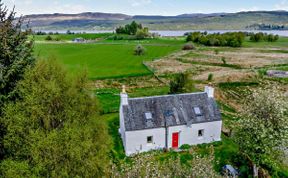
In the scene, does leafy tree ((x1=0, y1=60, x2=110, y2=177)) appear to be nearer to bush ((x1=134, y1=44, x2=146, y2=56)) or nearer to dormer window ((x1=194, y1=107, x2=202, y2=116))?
dormer window ((x1=194, y1=107, x2=202, y2=116))

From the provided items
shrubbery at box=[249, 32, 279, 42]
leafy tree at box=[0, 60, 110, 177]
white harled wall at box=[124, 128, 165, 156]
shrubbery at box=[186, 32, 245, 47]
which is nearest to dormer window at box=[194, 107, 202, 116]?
white harled wall at box=[124, 128, 165, 156]

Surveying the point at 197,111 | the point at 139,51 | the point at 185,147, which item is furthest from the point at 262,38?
the point at 185,147

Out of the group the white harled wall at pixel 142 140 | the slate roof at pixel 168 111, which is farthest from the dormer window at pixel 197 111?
the white harled wall at pixel 142 140

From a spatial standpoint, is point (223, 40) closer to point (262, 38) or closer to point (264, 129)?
point (262, 38)

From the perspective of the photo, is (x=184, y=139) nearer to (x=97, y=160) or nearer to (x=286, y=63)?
(x=97, y=160)

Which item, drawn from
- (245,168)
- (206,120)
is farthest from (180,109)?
(245,168)
